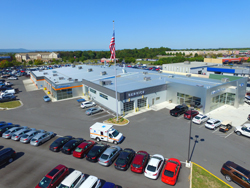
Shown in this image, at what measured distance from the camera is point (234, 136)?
71.7 feet

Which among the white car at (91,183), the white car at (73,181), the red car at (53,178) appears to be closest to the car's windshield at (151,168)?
the white car at (91,183)

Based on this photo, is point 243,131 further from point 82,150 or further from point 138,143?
point 82,150

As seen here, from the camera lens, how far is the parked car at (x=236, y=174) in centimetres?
1340

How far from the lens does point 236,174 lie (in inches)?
549

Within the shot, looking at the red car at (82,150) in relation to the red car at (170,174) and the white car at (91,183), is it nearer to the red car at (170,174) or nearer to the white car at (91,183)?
the white car at (91,183)

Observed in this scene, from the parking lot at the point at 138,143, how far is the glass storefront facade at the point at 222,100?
862 centimetres

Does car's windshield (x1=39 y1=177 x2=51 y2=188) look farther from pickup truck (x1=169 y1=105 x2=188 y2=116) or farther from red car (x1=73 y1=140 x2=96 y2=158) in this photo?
pickup truck (x1=169 y1=105 x2=188 y2=116)

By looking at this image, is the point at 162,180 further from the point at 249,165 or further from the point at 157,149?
the point at 249,165

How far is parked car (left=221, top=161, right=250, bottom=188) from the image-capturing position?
1340cm

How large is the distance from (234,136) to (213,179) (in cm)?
1050

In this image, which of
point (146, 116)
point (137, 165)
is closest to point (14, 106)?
point (146, 116)

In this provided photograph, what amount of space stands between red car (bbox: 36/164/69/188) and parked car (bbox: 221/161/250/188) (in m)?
15.0

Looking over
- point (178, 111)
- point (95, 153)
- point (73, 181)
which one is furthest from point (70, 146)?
point (178, 111)

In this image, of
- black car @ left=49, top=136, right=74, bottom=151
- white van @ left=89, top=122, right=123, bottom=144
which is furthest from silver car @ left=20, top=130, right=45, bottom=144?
white van @ left=89, top=122, right=123, bottom=144
